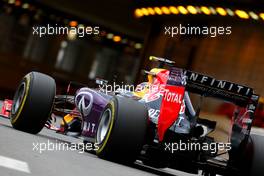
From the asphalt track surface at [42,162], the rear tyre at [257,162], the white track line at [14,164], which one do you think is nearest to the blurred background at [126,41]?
the rear tyre at [257,162]

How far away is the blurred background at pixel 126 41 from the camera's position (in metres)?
24.1

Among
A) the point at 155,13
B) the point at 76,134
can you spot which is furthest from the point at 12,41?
the point at 76,134

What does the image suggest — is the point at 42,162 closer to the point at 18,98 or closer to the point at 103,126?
the point at 103,126

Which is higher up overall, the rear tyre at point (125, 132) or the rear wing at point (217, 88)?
the rear wing at point (217, 88)

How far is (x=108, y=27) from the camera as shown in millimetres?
34844

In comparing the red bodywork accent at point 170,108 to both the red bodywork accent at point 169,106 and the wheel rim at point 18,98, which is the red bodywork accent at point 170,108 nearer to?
the red bodywork accent at point 169,106

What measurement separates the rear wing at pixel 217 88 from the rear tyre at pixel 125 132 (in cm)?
69

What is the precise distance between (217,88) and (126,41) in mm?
26126

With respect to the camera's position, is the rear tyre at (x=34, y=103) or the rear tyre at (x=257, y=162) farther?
the rear tyre at (x=34, y=103)

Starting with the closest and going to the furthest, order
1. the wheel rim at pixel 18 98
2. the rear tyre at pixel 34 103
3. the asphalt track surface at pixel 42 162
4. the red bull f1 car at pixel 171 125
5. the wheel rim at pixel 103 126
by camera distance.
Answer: the asphalt track surface at pixel 42 162, the red bull f1 car at pixel 171 125, the wheel rim at pixel 103 126, the rear tyre at pixel 34 103, the wheel rim at pixel 18 98

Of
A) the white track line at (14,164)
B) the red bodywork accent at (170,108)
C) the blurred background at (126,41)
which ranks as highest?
the blurred background at (126,41)

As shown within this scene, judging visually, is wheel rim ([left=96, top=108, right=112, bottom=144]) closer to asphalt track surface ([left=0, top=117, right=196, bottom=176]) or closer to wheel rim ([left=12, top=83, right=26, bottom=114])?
asphalt track surface ([left=0, top=117, right=196, bottom=176])

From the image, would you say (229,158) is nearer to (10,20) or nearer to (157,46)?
(157,46)

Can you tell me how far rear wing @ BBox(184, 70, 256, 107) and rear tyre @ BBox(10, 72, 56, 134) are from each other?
6.59ft
